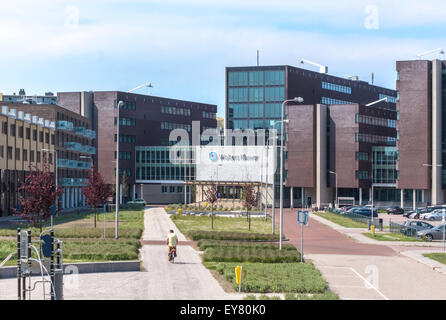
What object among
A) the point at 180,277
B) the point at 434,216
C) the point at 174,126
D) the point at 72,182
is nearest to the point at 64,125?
the point at 72,182

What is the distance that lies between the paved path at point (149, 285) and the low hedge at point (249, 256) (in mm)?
1009

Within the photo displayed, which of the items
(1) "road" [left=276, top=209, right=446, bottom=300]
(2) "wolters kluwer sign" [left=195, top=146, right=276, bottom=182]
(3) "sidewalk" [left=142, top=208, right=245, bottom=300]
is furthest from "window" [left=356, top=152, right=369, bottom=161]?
(3) "sidewalk" [left=142, top=208, right=245, bottom=300]

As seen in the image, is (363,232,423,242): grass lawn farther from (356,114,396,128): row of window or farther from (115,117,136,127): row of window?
(115,117,136,127): row of window

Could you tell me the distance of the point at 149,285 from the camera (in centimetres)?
2488

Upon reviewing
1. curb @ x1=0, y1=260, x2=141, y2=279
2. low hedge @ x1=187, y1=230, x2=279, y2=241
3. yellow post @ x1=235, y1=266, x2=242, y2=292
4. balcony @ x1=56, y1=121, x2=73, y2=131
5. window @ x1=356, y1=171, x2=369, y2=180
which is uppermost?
balcony @ x1=56, y1=121, x2=73, y2=131

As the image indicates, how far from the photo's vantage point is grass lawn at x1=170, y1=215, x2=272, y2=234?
55188 mm

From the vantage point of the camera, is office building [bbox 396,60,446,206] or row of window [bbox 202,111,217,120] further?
row of window [bbox 202,111,217,120]

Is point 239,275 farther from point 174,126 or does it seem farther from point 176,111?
point 176,111

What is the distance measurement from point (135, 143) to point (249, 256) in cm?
9157

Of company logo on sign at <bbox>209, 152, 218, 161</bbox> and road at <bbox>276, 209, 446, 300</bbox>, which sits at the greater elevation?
company logo on sign at <bbox>209, 152, 218, 161</bbox>

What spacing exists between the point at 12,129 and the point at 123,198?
1873 inches

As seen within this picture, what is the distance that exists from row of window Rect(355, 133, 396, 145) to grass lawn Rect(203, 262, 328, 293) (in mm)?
81367

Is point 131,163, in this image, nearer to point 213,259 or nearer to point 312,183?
point 312,183
